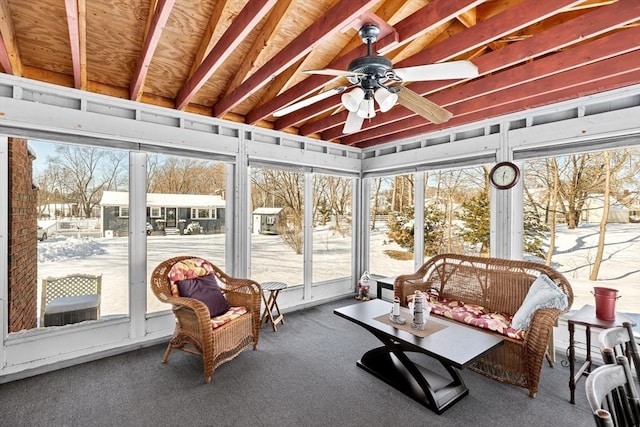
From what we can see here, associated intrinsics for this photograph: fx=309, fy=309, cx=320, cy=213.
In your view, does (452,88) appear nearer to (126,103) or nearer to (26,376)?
(126,103)

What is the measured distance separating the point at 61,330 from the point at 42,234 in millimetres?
962

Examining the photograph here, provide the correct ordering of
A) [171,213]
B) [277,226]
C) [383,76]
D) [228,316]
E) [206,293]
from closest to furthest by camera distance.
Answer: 1. [383,76]
2. [228,316]
3. [206,293]
4. [171,213]
5. [277,226]

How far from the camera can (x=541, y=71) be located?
2584mm

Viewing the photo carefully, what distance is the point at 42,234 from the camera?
9.92 feet

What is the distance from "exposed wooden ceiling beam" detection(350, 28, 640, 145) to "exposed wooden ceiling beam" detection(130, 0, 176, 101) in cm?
264

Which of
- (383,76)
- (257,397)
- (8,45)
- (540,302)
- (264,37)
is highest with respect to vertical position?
(264,37)

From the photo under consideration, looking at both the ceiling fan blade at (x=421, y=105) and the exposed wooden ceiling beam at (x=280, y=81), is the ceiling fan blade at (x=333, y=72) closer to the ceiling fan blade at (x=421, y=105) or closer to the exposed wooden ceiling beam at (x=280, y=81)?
the ceiling fan blade at (x=421, y=105)

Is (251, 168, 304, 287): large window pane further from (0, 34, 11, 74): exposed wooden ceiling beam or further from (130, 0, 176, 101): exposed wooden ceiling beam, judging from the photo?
(0, 34, 11, 74): exposed wooden ceiling beam

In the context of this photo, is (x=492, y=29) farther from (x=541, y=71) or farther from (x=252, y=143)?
(x=252, y=143)

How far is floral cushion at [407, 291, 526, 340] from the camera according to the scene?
110 inches

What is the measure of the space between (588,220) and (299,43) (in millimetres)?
3510

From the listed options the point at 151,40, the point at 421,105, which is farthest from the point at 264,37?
the point at 421,105

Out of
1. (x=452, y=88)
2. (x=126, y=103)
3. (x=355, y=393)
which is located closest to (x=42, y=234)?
(x=126, y=103)

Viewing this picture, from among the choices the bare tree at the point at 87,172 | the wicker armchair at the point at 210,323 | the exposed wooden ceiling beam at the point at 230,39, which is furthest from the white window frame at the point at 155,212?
the exposed wooden ceiling beam at the point at 230,39
